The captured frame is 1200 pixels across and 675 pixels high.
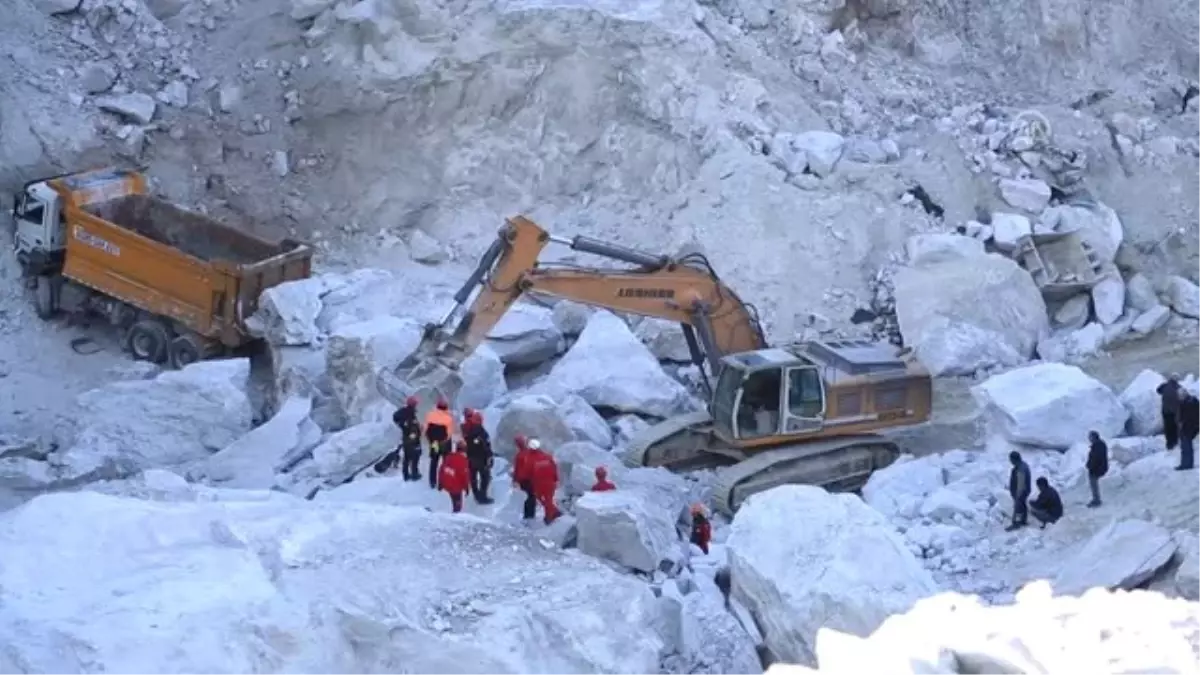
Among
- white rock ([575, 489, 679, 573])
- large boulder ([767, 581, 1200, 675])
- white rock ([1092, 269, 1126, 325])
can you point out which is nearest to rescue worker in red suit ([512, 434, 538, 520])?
white rock ([575, 489, 679, 573])

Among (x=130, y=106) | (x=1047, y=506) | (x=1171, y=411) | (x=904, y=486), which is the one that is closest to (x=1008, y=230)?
(x=904, y=486)

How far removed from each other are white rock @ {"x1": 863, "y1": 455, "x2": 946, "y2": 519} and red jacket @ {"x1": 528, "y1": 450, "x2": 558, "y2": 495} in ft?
7.53

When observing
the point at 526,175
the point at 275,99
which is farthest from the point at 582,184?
the point at 275,99

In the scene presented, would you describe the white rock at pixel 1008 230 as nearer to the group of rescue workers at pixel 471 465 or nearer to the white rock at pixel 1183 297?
the white rock at pixel 1183 297

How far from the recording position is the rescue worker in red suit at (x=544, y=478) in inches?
469

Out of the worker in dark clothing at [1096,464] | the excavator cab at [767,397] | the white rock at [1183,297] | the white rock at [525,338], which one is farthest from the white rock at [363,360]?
the white rock at [1183,297]

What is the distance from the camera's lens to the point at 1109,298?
17.5 m

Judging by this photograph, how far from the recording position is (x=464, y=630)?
9.73 metres

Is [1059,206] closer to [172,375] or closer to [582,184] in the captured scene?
[582,184]

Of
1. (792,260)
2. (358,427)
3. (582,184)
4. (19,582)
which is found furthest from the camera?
(582,184)

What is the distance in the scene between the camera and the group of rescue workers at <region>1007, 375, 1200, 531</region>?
1184cm

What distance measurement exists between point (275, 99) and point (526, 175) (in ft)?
9.37

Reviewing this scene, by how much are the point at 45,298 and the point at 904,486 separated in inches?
342

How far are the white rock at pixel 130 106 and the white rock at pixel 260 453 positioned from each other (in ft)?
17.4
